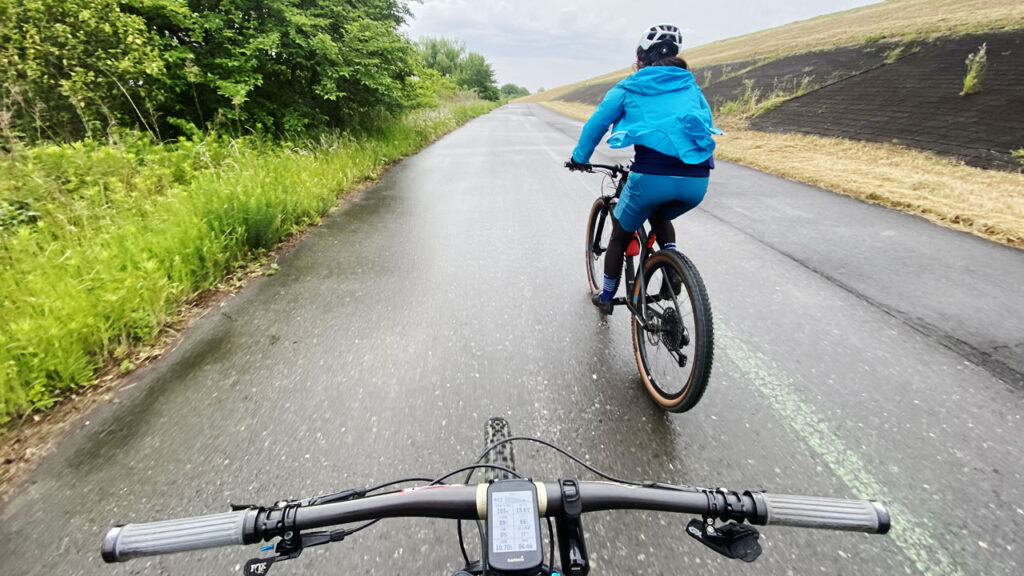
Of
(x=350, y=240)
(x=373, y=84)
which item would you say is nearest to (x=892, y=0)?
(x=373, y=84)

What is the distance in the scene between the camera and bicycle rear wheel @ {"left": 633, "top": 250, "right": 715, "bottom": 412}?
2307 mm

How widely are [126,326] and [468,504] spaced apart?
360cm

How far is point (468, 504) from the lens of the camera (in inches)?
36.8

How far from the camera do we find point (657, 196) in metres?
2.67

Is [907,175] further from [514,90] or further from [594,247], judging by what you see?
[514,90]

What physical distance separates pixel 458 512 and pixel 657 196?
7.40 ft

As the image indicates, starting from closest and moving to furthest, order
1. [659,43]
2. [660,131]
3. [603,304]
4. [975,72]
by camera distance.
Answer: [660,131]
[659,43]
[603,304]
[975,72]

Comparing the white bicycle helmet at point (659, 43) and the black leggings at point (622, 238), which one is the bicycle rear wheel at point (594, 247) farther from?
the white bicycle helmet at point (659, 43)

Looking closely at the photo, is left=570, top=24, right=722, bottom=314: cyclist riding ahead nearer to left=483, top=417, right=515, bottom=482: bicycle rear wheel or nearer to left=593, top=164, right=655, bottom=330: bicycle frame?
left=593, top=164, right=655, bottom=330: bicycle frame

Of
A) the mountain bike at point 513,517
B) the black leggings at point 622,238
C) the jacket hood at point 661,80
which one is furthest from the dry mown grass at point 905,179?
the mountain bike at point 513,517

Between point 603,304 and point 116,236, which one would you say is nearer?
point 603,304

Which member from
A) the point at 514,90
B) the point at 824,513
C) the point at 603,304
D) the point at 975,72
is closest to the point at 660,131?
the point at 603,304

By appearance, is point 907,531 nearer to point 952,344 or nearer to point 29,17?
point 952,344

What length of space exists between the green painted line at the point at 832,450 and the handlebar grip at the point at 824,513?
1300 millimetres
